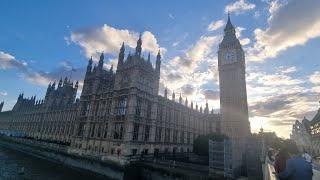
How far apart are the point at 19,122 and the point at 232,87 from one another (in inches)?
4388

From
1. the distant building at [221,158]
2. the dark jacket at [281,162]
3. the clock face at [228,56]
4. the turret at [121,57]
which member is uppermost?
the clock face at [228,56]

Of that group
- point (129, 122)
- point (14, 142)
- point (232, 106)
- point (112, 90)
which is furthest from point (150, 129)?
point (14, 142)

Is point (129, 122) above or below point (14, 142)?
above

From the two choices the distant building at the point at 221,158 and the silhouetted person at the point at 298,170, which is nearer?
the silhouetted person at the point at 298,170

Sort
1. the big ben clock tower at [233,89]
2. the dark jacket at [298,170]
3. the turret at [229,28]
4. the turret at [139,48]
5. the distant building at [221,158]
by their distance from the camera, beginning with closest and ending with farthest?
the dark jacket at [298,170], the distant building at [221,158], the turret at [139,48], the big ben clock tower at [233,89], the turret at [229,28]

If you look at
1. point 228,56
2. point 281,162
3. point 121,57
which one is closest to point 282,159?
point 281,162

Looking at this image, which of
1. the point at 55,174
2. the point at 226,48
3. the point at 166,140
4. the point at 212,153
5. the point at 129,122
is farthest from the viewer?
the point at 226,48

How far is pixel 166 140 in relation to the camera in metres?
54.2

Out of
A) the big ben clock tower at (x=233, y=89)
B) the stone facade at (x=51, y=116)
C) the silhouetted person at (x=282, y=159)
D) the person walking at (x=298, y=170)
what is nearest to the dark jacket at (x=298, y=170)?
the person walking at (x=298, y=170)

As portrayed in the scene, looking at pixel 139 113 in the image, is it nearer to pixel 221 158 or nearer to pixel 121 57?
pixel 121 57

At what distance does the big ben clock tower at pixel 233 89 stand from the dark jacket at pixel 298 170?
195ft

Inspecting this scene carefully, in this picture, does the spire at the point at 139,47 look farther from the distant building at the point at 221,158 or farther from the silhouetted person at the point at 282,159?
the silhouetted person at the point at 282,159

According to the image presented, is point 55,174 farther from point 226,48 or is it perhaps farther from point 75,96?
point 226,48

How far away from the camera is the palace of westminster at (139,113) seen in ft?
146
